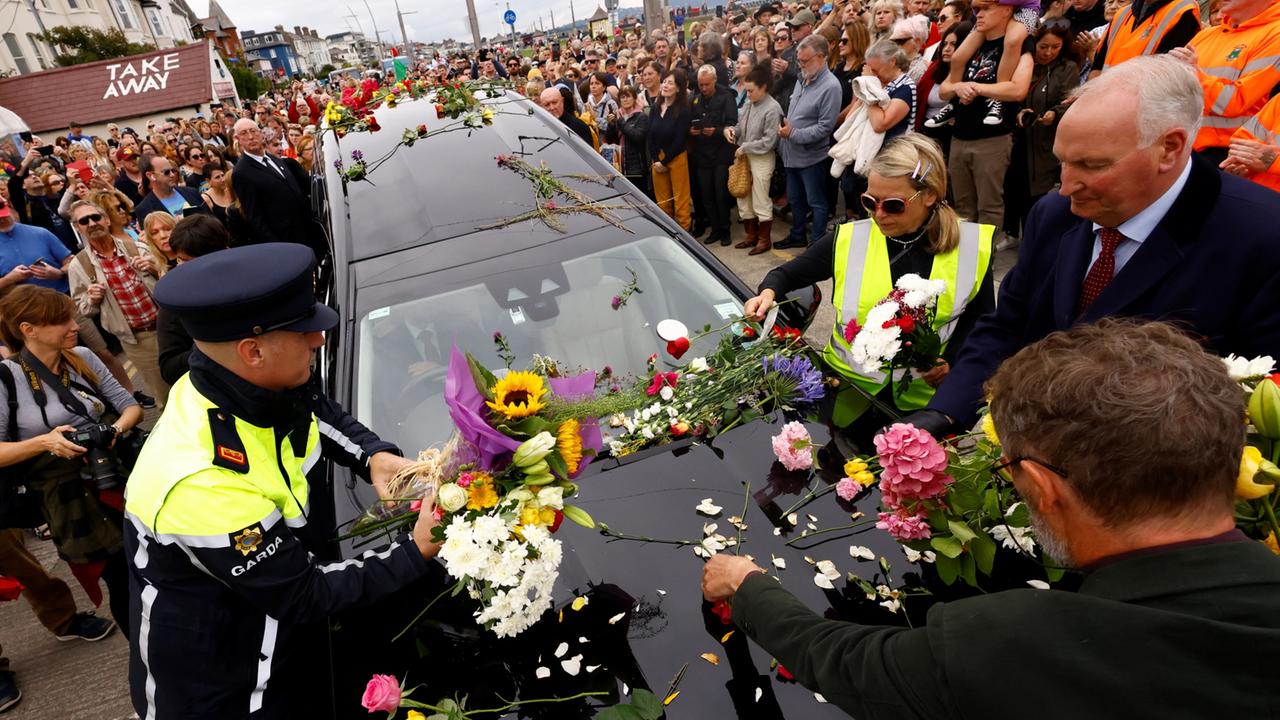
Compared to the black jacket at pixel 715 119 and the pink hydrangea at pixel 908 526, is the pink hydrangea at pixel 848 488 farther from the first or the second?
the black jacket at pixel 715 119

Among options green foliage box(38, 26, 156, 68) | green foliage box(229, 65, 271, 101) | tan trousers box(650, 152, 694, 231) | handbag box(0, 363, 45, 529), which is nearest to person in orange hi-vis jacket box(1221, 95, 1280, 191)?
tan trousers box(650, 152, 694, 231)

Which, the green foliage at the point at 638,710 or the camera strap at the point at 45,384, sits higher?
the camera strap at the point at 45,384

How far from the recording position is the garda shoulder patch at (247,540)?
1.52m

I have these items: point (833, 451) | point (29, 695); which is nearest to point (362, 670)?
point (833, 451)

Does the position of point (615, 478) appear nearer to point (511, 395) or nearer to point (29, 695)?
point (511, 395)

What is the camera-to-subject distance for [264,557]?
61.0 inches

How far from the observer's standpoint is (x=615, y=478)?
2236mm

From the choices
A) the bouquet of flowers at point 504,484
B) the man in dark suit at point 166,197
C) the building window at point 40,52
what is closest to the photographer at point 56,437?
the bouquet of flowers at point 504,484

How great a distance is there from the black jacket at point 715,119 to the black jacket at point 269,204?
4120 millimetres

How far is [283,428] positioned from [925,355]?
204 centimetres

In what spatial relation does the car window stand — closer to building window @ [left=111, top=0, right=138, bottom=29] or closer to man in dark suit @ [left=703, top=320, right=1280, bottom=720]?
man in dark suit @ [left=703, top=320, right=1280, bottom=720]

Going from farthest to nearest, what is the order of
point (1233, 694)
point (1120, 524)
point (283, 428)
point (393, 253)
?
1. point (393, 253)
2. point (283, 428)
3. point (1120, 524)
4. point (1233, 694)

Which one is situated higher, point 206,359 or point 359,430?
point 206,359

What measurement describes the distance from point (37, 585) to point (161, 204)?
5392 mm
